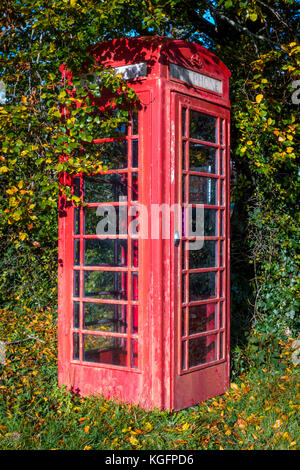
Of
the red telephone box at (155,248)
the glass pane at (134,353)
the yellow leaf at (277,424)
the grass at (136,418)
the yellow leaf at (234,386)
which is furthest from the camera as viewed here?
the yellow leaf at (234,386)

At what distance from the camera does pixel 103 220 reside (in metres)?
4.77

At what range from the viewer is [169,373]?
14.6 feet

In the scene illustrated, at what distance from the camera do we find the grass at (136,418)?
3.88 meters

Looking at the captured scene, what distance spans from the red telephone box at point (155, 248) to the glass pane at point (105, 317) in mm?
10

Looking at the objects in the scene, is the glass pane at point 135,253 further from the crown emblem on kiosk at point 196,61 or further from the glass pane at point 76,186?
the crown emblem on kiosk at point 196,61

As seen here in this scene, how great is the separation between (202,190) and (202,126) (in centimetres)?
57

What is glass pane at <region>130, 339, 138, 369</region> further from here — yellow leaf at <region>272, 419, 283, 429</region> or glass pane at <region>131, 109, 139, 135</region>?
glass pane at <region>131, 109, 139, 135</region>

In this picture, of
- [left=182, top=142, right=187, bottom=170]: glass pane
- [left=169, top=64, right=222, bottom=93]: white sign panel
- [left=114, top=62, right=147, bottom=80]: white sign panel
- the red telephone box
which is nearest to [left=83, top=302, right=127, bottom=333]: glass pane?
the red telephone box

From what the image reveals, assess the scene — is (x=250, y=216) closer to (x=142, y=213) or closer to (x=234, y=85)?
(x=234, y=85)

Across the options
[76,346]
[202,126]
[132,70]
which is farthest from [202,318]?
[132,70]

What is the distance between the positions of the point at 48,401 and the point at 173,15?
455 centimetres

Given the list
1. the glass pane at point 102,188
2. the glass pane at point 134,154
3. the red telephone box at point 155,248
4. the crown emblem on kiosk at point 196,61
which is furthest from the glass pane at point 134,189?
the crown emblem on kiosk at point 196,61

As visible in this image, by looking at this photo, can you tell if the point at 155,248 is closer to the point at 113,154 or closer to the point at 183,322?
the point at 183,322
